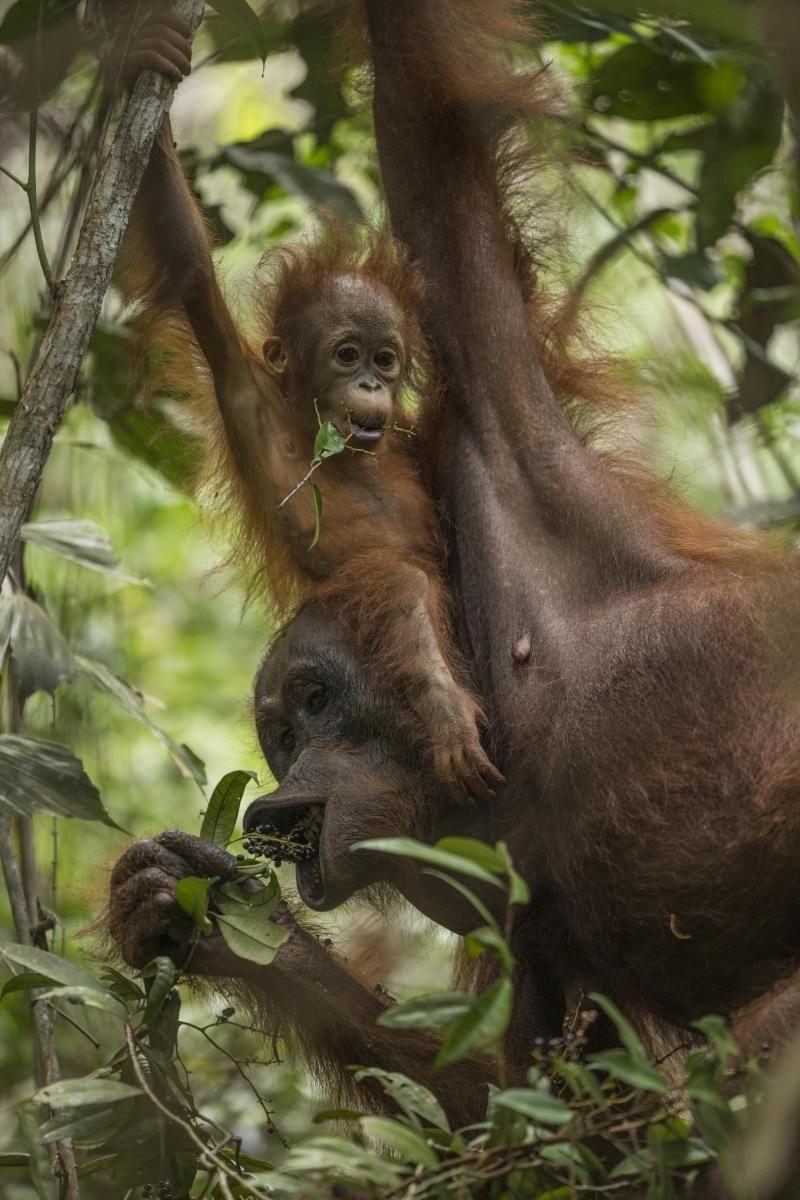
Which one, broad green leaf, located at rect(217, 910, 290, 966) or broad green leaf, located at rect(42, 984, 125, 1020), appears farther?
broad green leaf, located at rect(217, 910, 290, 966)

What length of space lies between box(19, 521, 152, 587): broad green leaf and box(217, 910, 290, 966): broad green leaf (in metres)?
1.40

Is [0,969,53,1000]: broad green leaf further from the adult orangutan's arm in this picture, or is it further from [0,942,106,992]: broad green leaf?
the adult orangutan's arm

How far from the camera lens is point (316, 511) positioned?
3.13 metres

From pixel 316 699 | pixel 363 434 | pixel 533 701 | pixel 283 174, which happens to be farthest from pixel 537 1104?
pixel 283 174

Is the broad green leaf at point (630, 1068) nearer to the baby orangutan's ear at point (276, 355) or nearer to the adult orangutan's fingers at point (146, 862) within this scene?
the adult orangutan's fingers at point (146, 862)

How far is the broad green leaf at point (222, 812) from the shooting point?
2828mm

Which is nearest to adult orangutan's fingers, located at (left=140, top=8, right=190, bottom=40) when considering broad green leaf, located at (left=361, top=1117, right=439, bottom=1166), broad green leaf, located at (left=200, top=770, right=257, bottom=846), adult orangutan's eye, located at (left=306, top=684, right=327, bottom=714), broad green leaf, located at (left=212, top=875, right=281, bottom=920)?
adult orangutan's eye, located at (left=306, top=684, right=327, bottom=714)

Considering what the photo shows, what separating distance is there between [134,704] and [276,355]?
0.99 m

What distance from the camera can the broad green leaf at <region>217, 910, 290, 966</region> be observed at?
103 inches

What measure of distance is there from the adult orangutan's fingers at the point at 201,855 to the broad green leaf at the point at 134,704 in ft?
2.53

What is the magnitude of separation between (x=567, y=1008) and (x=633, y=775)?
639 mm

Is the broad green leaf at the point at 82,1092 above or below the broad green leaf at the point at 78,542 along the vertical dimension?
below

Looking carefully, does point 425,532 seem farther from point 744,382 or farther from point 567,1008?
point 744,382

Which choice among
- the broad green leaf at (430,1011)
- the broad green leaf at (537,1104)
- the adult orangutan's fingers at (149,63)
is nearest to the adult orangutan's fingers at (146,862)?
the broad green leaf at (430,1011)
